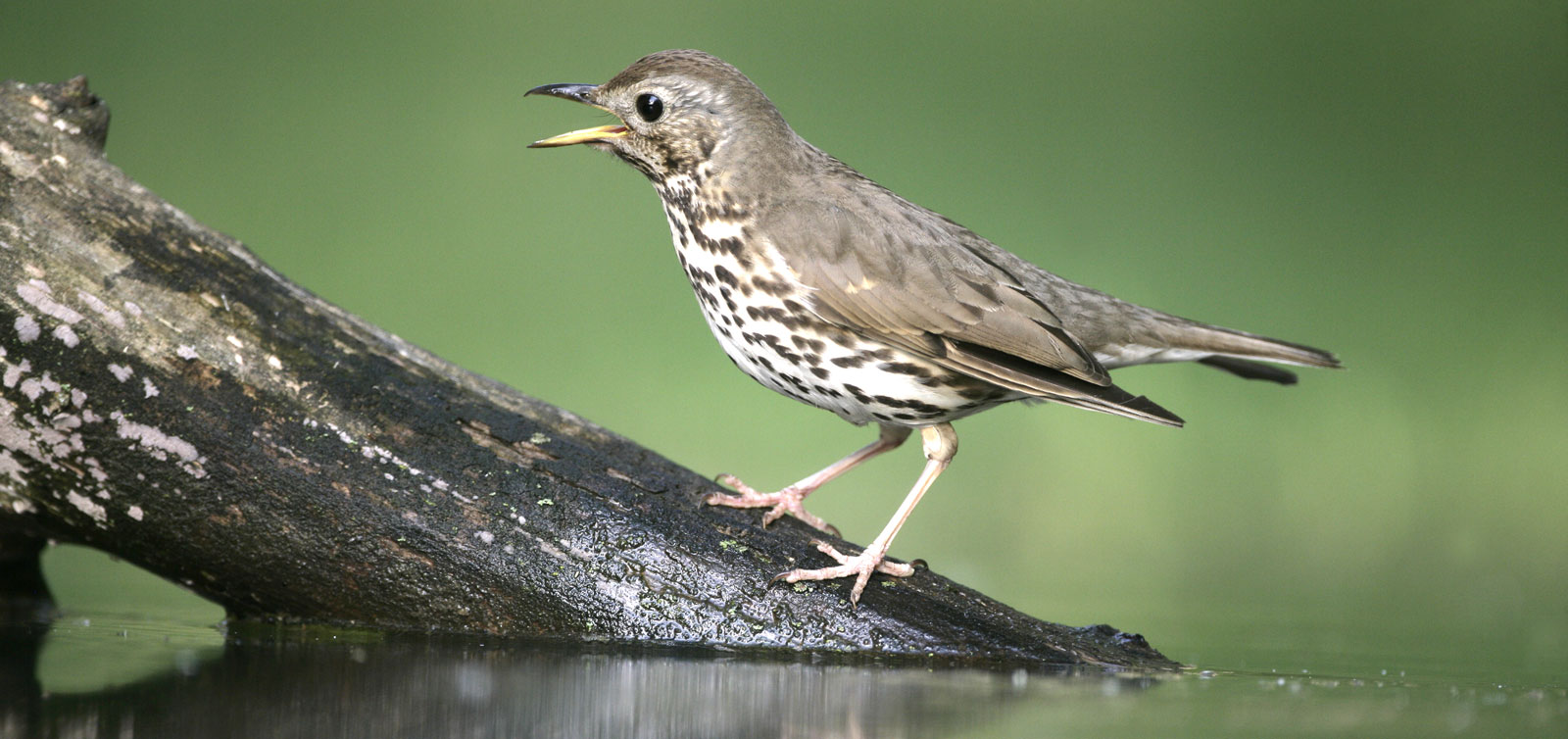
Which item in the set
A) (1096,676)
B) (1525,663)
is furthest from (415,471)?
(1525,663)

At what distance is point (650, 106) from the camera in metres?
3.63

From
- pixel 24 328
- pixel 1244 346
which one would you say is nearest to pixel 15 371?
pixel 24 328

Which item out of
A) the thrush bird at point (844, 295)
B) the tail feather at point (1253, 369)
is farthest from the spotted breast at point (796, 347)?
the tail feather at point (1253, 369)

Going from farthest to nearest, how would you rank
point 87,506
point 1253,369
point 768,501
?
point 1253,369, point 768,501, point 87,506

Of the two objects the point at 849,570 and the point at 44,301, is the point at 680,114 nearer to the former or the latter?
the point at 849,570

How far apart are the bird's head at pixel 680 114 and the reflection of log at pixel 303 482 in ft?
2.86

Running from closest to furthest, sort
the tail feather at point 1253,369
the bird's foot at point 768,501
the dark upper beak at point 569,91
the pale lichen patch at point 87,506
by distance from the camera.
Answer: the pale lichen patch at point 87,506 → the bird's foot at point 768,501 → the dark upper beak at point 569,91 → the tail feather at point 1253,369

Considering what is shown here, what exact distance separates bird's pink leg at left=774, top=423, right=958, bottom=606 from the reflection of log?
0.14ft

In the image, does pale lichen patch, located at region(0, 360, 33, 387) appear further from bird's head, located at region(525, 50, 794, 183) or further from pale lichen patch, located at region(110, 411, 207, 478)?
bird's head, located at region(525, 50, 794, 183)

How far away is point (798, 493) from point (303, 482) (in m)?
1.33

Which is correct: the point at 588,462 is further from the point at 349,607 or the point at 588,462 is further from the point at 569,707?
the point at 569,707

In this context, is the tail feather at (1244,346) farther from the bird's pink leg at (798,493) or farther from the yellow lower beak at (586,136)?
the yellow lower beak at (586,136)

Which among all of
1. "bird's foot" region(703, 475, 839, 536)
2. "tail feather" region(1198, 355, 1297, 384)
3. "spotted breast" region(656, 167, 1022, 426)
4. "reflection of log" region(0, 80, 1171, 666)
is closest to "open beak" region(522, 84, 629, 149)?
"spotted breast" region(656, 167, 1022, 426)

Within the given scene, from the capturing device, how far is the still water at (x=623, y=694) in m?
2.36
